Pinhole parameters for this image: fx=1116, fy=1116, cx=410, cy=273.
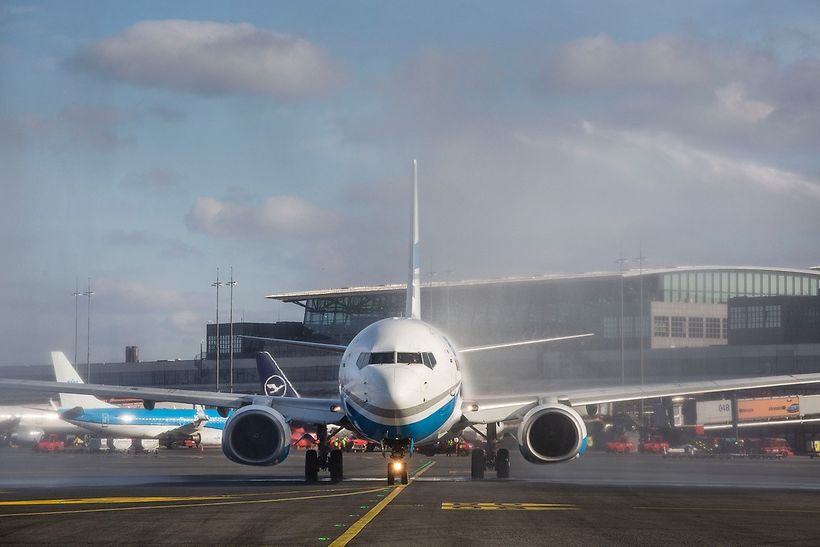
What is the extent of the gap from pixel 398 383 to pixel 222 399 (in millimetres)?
10778

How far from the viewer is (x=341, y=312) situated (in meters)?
149

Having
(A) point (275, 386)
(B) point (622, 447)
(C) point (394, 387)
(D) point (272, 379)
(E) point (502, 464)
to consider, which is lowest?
(B) point (622, 447)

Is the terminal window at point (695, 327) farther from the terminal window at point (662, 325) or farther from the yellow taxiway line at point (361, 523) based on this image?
the yellow taxiway line at point (361, 523)

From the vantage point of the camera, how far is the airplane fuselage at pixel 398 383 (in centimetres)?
3325

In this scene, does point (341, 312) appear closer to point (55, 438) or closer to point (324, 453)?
point (55, 438)

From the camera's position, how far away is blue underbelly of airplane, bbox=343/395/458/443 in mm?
33875

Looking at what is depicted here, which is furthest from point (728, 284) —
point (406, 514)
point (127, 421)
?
point (406, 514)

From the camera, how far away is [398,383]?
109 ft

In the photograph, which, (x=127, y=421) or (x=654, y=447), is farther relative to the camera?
(x=127, y=421)

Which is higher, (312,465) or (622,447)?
(312,465)

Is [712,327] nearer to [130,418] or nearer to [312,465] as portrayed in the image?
[130,418]

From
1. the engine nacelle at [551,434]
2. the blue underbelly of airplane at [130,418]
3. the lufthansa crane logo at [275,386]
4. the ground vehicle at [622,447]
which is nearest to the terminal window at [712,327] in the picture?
the ground vehicle at [622,447]

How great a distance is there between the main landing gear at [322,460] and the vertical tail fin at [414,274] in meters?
6.00

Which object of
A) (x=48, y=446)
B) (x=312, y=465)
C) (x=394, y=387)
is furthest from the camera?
(x=48, y=446)
